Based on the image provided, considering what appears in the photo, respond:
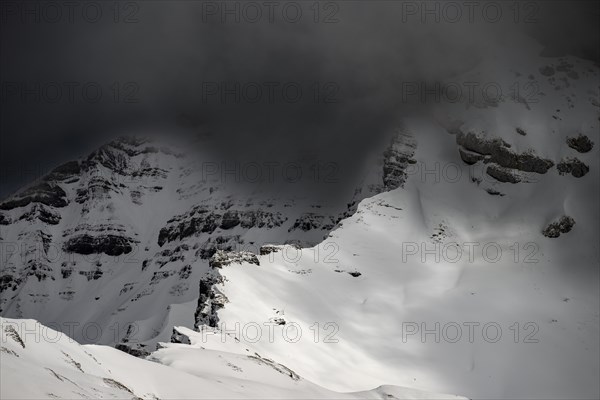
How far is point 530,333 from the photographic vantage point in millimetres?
97688

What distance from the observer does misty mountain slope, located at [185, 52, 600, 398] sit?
86.1 metres

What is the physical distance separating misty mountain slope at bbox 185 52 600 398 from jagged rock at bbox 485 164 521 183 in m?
0.42

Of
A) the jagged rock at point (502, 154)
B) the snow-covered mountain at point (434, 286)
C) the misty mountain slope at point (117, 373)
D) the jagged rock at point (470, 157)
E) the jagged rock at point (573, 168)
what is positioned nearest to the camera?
the misty mountain slope at point (117, 373)

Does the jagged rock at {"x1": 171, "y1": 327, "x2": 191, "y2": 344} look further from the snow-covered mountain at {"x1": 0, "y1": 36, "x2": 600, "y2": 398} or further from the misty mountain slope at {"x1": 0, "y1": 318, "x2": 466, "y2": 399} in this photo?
the misty mountain slope at {"x1": 0, "y1": 318, "x2": 466, "y2": 399}

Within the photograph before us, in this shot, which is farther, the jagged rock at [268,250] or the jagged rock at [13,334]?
the jagged rock at [268,250]

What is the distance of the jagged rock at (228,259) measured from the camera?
96.4 meters

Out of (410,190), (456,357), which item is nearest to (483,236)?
(410,190)

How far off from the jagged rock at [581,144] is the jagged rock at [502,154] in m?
6.90

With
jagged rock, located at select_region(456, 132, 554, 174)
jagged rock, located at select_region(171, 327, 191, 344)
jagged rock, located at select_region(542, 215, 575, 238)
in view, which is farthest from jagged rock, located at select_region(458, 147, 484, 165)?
jagged rock, located at select_region(171, 327, 191, 344)

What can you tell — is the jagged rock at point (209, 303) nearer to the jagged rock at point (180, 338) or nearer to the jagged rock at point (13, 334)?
the jagged rock at point (180, 338)

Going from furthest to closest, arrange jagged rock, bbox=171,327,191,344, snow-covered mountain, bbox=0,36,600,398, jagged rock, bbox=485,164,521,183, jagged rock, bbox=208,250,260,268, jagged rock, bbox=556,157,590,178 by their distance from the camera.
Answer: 1. jagged rock, bbox=485,164,521,183
2. jagged rock, bbox=556,157,590,178
3. jagged rock, bbox=208,250,260,268
4. jagged rock, bbox=171,327,191,344
5. snow-covered mountain, bbox=0,36,600,398

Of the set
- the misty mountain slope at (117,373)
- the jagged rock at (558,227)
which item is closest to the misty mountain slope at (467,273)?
the jagged rock at (558,227)

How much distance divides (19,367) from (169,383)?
9490 millimetres

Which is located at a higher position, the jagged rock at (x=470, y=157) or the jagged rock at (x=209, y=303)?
the jagged rock at (x=470, y=157)
